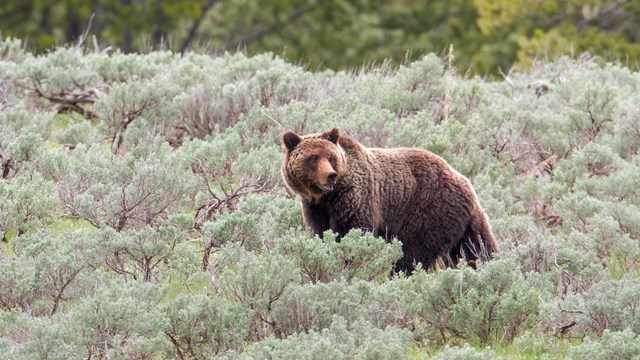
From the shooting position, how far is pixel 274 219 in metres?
8.07

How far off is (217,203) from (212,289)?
151 cm

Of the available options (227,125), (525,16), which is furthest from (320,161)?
(525,16)

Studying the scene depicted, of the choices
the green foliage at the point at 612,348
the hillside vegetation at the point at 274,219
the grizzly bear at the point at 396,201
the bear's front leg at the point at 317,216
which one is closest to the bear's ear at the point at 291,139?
the grizzly bear at the point at 396,201

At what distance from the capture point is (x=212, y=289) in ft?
24.3

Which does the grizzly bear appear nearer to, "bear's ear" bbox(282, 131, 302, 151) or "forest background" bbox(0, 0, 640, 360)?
"bear's ear" bbox(282, 131, 302, 151)

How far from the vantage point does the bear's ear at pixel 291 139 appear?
305 inches

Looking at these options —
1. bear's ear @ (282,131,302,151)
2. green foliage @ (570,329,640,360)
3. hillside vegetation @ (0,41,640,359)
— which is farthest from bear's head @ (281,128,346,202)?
green foliage @ (570,329,640,360)

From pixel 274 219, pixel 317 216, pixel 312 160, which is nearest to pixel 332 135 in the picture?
pixel 312 160

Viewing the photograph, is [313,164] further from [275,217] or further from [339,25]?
[339,25]

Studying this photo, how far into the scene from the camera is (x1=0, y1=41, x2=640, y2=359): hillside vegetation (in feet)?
20.9

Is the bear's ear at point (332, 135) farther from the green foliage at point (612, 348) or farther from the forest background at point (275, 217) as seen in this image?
the green foliage at point (612, 348)

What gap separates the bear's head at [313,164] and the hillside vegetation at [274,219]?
362mm

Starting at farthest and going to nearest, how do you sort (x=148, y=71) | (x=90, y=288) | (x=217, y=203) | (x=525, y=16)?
(x=525, y=16)
(x=148, y=71)
(x=217, y=203)
(x=90, y=288)

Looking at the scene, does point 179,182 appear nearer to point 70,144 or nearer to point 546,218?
point 70,144
